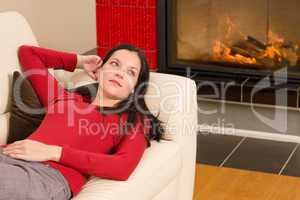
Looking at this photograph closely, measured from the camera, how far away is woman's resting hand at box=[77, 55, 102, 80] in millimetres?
2467

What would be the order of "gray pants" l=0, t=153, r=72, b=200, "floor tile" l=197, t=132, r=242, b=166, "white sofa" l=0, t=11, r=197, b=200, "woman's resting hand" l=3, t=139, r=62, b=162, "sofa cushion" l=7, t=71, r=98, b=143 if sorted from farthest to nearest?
"floor tile" l=197, t=132, r=242, b=166 → "sofa cushion" l=7, t=71, r=98, b=143 → "white sofa" l=0, t=11, r=197, b=200 → "woman's resting hand" l=3, t=139, r=62, b=162 → "gray pants" l=0, t=153, r=72, b=200

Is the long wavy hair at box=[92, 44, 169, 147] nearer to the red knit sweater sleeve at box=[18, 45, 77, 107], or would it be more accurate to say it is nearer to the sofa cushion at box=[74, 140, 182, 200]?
the sofa cushion at box=[74, 140, 182, 200]

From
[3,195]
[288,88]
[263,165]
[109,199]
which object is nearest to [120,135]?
[109,199]

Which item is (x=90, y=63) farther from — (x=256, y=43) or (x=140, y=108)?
(x=256, y=43)

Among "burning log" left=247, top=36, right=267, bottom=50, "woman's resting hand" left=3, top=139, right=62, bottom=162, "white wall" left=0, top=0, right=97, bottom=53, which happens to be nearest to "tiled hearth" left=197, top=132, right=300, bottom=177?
"burning log" left=247, top=36, right=267, bottom=50

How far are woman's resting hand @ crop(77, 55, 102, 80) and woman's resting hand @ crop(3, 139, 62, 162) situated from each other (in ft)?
1.70

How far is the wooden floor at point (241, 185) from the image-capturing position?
2809 millimetres

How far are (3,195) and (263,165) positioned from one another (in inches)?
65.2

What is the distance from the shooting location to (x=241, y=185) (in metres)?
2.93

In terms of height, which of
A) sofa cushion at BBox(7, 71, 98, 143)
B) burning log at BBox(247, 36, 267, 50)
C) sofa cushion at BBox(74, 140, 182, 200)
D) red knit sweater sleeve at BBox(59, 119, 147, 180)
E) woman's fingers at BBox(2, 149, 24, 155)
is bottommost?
sofa cushion at BBox(74, 140, 182, 200)

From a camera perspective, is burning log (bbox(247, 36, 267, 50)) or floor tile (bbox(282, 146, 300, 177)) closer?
floor tile (bbox(282, 146, 300, 177))

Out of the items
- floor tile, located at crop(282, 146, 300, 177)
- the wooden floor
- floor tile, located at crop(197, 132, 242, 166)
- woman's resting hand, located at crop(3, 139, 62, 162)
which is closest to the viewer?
woman's resting hand, located at crop(3, 139, 62, 162)

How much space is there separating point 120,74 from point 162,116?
234 millimetres

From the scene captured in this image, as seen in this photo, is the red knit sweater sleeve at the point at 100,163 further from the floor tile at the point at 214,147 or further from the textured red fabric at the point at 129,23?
the textured red fabric at the point at 129,23
